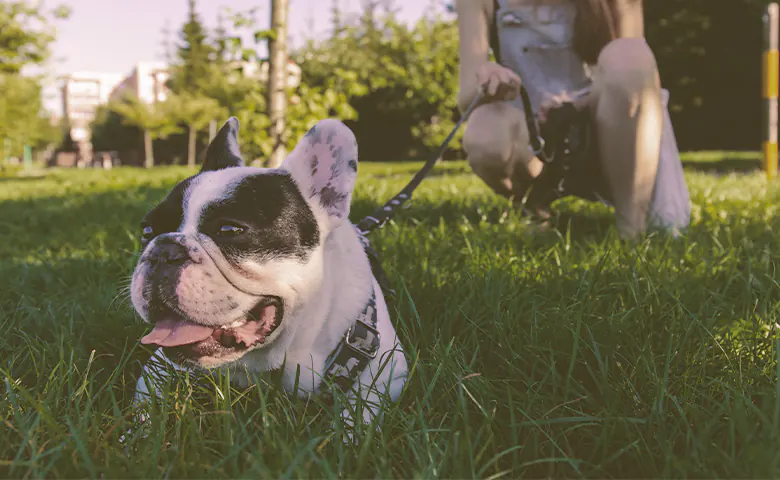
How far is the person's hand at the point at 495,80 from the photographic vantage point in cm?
263

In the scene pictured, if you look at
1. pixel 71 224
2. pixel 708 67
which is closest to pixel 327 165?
pixel 71 224

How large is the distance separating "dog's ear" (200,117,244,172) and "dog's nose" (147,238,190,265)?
43cm

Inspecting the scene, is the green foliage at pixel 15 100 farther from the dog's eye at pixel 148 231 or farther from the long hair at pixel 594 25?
the dog's eye at pixel 148 231

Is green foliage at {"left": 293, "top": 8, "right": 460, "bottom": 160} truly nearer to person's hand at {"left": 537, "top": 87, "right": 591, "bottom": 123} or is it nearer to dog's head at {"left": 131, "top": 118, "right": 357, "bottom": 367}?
person's hand at {"left": 537, "top": 87, "right": 591, "bottom": 123}

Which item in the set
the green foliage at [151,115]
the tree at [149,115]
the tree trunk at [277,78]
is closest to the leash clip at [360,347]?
the tree trunk at [277,78]

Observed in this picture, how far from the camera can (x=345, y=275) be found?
1.55 m

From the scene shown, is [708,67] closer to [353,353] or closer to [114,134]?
[353,353]

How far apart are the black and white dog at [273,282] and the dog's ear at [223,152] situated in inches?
8.2

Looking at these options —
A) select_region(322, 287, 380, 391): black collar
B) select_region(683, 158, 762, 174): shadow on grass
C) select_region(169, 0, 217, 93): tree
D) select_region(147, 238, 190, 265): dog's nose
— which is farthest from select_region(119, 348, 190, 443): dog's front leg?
select_region(169, 0, 217, 93): tree

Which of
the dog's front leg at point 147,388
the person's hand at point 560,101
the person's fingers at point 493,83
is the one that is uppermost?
the person's fingers at point 493,83

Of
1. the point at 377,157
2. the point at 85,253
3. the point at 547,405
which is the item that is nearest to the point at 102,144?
the point at 377,157

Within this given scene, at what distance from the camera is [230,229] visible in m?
1.40

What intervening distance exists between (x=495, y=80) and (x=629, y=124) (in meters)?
0.75

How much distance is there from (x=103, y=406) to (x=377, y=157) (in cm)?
2090
